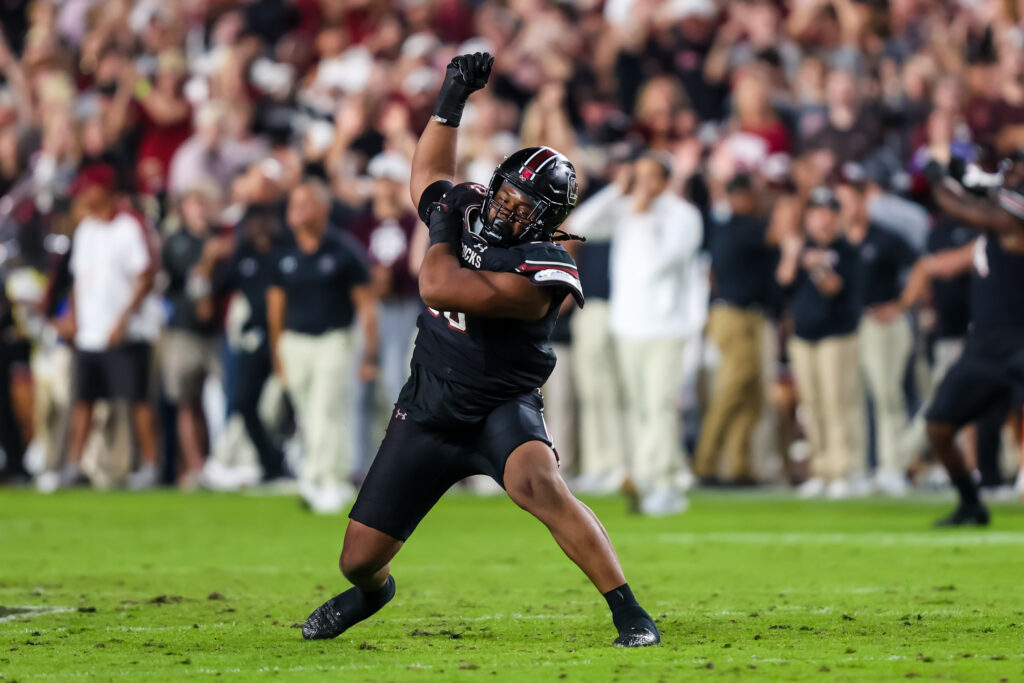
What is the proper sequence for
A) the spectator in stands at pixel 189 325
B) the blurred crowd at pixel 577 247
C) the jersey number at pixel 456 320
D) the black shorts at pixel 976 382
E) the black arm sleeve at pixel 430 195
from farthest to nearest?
the spectator in stands at pixel 189 325
the blurred crowd at pixel 577 247
the black shorts at pixel 976 382
the black arm sleeve at pixel 430 195
the jersey number at pixel 456 320

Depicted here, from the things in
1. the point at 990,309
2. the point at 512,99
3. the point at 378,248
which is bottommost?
the point at 990,309

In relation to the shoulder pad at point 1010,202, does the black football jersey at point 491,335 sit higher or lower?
lower

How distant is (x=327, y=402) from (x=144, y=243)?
346 cm

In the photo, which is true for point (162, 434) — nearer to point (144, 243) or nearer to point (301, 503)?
point (144, 243)

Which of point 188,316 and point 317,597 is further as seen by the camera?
point 188,316

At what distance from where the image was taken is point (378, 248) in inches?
610

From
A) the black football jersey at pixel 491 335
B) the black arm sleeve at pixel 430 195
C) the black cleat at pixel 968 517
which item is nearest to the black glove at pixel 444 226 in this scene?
the black football jersey at pixel 491 335

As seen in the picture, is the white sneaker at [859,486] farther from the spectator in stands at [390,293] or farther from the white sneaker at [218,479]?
the white sneaker at [218,479]

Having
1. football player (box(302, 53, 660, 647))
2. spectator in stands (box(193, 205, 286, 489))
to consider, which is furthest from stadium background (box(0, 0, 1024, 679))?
football player (box(302, 53, 660, 647))

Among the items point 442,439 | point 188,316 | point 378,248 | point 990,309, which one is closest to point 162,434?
point 188,316

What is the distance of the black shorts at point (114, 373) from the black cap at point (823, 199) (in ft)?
21.8

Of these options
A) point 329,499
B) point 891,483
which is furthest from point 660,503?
point 891,483

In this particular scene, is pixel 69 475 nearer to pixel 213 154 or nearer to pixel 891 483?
pixel 213 154

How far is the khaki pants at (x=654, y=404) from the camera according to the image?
13156mm
